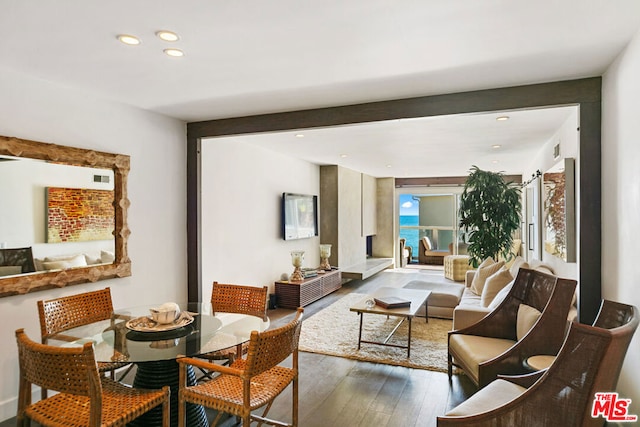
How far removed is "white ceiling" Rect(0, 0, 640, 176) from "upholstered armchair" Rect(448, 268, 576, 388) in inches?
60.8

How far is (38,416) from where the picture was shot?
6.05 ft

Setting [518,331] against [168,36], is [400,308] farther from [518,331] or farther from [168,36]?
[168,36]

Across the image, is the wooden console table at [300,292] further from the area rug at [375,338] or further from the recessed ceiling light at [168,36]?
the recessed ceiling light at [168,36]

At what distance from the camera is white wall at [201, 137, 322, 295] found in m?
4.74

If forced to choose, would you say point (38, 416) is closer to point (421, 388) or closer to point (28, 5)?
point (28, 5)

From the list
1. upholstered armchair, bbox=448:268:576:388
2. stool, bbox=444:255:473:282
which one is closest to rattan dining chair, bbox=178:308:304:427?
upholstered armchair, bbox=448:268:576:388

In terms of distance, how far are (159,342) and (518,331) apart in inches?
103

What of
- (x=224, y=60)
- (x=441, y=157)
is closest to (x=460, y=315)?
(x=224, y=60)

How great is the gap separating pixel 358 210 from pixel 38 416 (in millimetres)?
7597

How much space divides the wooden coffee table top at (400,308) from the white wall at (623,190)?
1.74m

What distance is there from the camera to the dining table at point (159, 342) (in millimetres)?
2104

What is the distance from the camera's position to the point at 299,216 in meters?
6.85

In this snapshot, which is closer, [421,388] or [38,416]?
[38,416]

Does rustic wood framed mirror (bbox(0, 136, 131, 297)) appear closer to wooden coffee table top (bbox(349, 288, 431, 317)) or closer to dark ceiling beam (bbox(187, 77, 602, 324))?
dark ceiling beam (bbox(187, 77, 602, 324))
